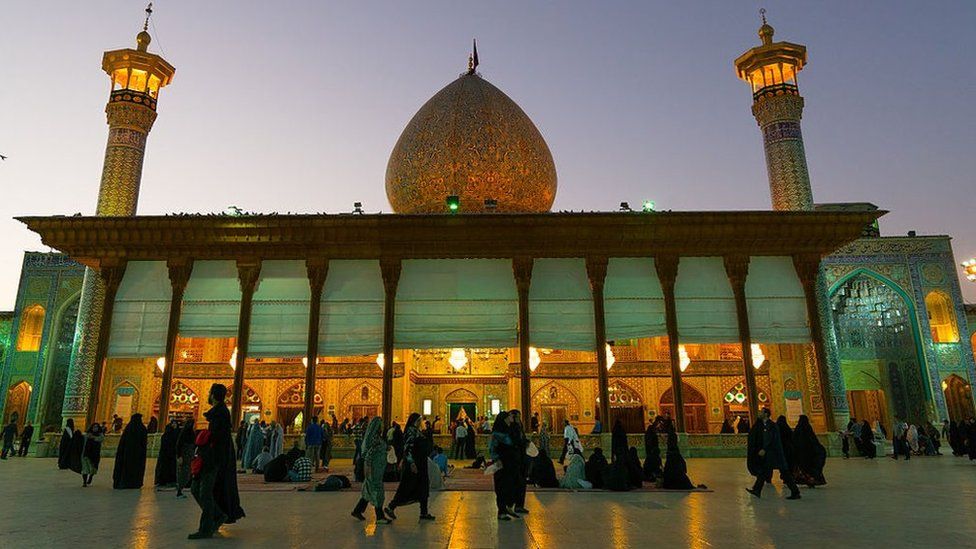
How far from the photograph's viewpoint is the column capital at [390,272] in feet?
59.4

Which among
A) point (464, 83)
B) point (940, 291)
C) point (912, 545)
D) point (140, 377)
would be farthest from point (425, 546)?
point (940, 291)

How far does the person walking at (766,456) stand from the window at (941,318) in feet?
76.6

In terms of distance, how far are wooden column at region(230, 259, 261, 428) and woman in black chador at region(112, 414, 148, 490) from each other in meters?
6.78

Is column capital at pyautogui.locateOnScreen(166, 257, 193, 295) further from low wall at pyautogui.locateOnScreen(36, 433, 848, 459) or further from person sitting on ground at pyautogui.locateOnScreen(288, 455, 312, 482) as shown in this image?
person sitting on ground at pyautogui.locateOnScreen(288, 455, 312, 482)

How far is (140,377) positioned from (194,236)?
8.53 metres

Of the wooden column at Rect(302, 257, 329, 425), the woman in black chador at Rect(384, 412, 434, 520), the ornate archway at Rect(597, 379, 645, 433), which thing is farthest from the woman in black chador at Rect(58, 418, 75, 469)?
the ornate archway at Rect(597, 379, 645, 433)

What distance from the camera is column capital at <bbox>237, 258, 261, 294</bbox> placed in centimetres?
1838

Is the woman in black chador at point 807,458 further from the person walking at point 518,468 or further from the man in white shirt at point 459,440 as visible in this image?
the man in white shirt at point 459,440

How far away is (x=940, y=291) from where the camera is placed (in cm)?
2742

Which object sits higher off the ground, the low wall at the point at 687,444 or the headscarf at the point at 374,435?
the headscarf at the point at 374,435

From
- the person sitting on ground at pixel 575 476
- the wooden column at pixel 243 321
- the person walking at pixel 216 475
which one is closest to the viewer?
the person walking at pixel 216 475

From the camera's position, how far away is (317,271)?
60.0 feet

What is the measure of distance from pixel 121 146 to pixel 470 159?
13.1 metres

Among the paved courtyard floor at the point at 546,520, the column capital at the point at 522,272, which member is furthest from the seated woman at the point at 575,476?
the column capital at the point at 522,272
